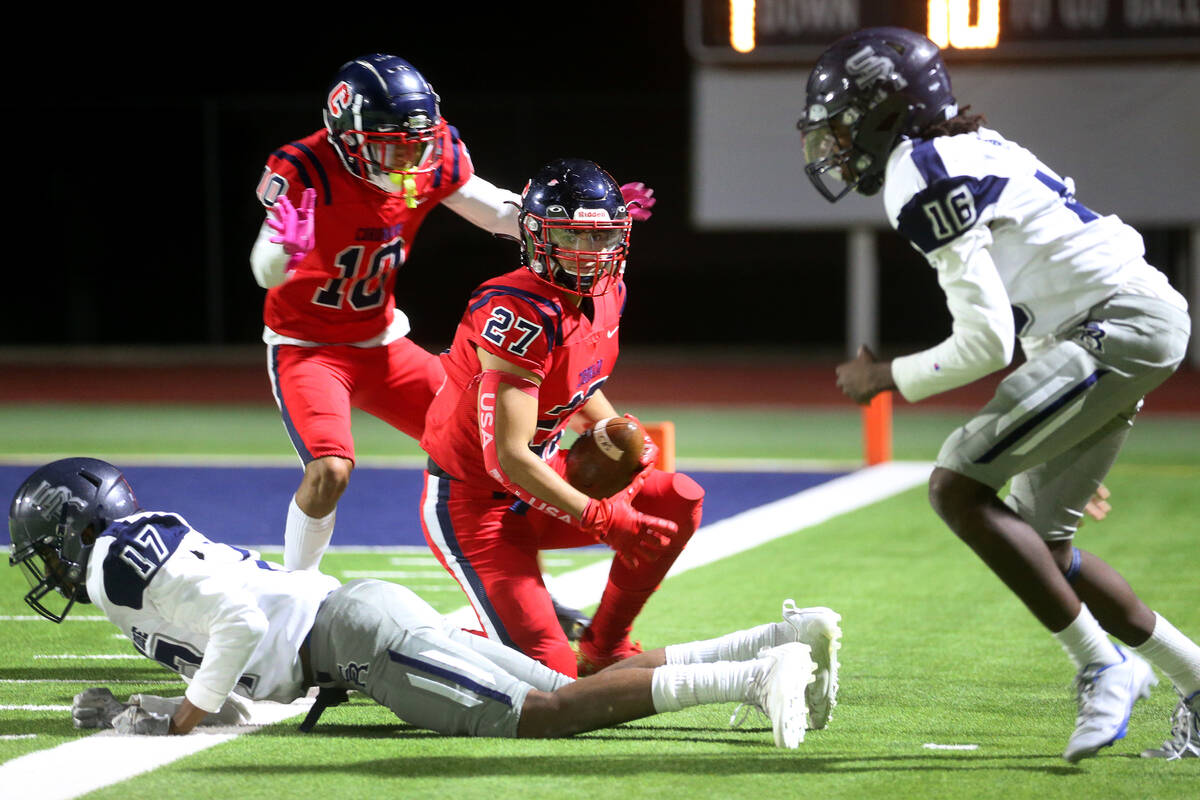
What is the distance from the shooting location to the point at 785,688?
3.69m

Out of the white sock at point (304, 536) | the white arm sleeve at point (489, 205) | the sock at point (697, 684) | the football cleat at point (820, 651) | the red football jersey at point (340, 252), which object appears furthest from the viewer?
the white arm sleeve at point (489, 205)

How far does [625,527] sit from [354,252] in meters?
1.87

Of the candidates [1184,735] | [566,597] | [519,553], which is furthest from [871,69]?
[566,597]

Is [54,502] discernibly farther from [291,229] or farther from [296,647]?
[291,229]

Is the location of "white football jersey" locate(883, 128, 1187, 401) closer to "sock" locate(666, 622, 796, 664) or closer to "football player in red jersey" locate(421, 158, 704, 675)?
"sock" locate(666, 622, 796, 664)

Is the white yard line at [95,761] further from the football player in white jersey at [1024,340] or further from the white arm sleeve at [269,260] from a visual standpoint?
the football player in white jersey at [1024,340]

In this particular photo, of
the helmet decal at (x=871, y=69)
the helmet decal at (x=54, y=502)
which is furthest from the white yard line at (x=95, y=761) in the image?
the helmet decal at (x=871, y=69)

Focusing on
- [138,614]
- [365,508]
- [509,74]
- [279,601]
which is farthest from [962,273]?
[509,74]

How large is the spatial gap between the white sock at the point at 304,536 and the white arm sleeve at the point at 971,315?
224cm

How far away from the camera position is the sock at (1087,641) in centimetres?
366

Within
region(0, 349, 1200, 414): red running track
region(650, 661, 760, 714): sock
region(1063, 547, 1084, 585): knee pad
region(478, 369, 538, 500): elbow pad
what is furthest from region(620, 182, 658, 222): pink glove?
region(0, 349, 1200, 414): red running track

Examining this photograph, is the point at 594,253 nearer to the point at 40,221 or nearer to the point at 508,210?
the point at 508,210

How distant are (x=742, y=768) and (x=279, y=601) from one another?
1.19m

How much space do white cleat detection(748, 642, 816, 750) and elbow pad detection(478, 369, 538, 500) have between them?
32.7 inches
